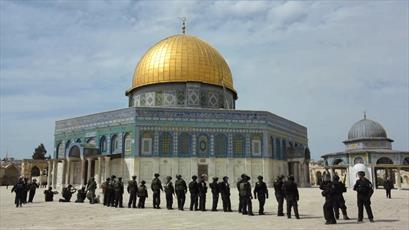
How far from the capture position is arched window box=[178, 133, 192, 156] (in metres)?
30.6

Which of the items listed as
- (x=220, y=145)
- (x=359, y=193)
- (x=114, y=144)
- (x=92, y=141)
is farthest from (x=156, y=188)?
(x=92, y=141)

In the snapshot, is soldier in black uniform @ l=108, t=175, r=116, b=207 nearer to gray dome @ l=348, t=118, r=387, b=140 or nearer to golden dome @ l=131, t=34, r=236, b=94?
golden dome @ l=131, t=34, r=236, b=94

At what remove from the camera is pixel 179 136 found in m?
30.7

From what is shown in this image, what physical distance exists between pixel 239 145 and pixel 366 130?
68.7 ft

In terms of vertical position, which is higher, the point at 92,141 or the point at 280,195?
the point at 92,141

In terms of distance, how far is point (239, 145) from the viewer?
104 feet

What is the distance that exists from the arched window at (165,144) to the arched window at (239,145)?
16.5 feet

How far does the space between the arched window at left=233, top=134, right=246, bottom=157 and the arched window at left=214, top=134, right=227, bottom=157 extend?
82 centimetres

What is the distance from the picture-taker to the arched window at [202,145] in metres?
30.9

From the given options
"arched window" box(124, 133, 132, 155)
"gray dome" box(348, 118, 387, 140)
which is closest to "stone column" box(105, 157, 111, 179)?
"arched window" box(124, 133, 132, 155)

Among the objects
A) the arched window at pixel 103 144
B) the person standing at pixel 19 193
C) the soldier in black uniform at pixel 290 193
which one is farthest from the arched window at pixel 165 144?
the soldier in black uniform at pixel 290 193

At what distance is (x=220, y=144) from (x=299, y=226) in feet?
73.6

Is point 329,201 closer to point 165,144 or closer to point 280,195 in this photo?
point 280,195

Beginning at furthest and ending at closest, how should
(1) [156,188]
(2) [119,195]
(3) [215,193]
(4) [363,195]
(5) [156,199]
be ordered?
(2) [119,195] < (5) [156,199] < (1) [156,188] < (3) [215,193] < (4) [363,195]
